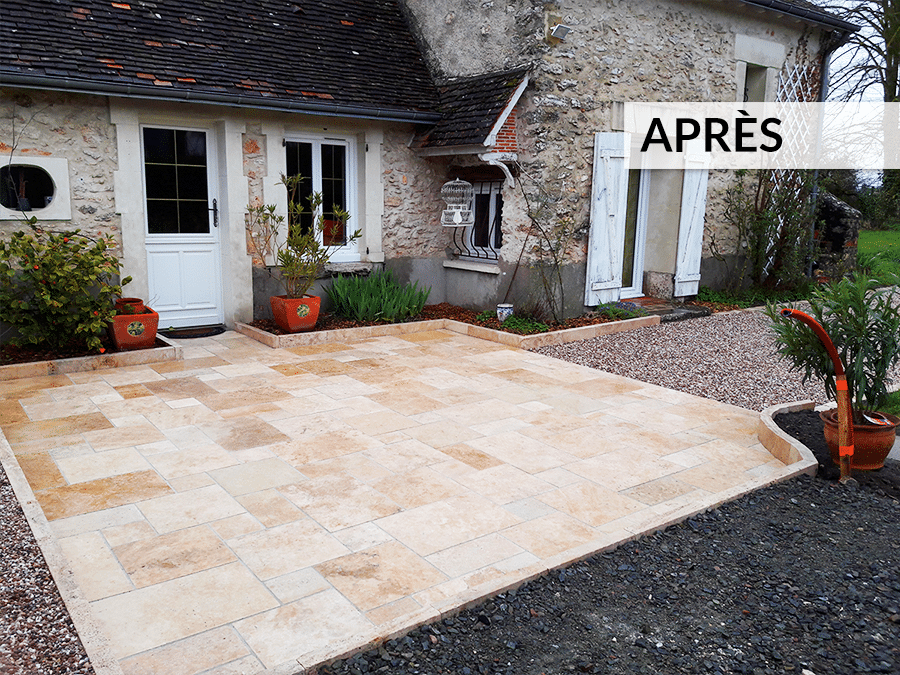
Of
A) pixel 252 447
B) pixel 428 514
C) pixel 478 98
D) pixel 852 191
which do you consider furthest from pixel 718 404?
pixel 852 191

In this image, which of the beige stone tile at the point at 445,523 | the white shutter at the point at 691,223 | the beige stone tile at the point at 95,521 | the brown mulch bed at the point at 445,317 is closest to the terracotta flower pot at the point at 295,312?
the brown mulch bed at the point at 445,317

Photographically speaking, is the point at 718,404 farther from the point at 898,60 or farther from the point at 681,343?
the point at 898,60

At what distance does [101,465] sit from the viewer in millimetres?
4277

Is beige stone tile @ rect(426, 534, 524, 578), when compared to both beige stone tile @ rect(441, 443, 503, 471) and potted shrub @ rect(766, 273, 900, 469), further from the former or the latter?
potted shrub @ rect(766, 273, 900, 469)

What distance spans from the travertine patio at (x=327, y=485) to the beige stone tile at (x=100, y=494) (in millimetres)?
14

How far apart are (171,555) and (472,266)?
642cm

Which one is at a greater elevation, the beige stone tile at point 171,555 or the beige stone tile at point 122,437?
the beige stone tile at point 122,437

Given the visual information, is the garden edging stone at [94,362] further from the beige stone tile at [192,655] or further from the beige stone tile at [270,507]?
the beige stone tile at [192,655]

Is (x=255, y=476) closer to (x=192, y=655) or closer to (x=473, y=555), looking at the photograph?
(x=473, y=555)

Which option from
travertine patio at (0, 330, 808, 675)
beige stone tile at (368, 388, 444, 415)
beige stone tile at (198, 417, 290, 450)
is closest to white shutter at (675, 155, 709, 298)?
travertine patio at (0, 330, 808, 675)

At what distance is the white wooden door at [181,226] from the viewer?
25.1 feet

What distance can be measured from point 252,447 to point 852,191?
63.0 ft

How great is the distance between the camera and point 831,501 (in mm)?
3951

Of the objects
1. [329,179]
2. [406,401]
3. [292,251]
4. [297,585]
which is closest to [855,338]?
[406,401]
